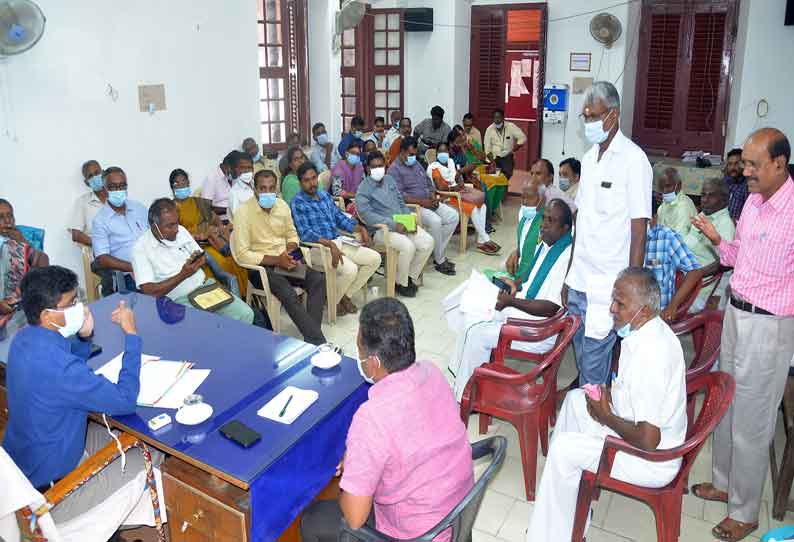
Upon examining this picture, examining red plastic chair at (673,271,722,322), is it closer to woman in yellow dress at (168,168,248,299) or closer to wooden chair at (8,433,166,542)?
wooden chair at (8,433,166,542)

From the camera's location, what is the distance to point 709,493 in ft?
10.5

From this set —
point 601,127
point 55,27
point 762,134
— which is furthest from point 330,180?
point 762,134

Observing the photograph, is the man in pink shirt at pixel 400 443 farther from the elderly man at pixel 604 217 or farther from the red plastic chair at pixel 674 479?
the elderly man at pixel 604 217

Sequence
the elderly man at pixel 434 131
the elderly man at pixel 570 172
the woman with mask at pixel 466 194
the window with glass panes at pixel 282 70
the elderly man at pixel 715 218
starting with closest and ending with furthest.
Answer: the elderly man at pixel 715 218 < the elderly man at pixel 570 172 < the woman with mask at pixel 466 194 < the window with glass panes at pixel 282 70 < the elderly man at pixel 434 131

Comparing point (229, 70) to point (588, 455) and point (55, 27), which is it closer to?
point (55, 27)

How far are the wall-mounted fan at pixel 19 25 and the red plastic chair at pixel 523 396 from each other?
4.17 m

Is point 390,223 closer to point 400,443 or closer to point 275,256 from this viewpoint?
Result: point 275,256

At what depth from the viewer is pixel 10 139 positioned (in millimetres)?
5254

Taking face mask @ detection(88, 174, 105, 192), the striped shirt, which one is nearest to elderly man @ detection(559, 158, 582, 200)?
the striped shirt

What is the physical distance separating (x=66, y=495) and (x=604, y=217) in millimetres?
2556

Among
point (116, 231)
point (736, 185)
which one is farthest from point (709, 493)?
point (116, 231)

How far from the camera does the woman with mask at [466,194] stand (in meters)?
7.30

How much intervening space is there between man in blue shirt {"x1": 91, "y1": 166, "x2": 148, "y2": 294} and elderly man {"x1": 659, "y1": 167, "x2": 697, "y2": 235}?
3.82 m

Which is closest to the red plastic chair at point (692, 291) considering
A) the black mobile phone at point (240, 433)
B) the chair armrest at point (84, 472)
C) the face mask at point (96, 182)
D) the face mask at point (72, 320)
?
the black mobile phone at point (240, 433)
